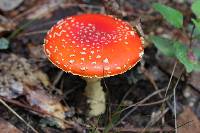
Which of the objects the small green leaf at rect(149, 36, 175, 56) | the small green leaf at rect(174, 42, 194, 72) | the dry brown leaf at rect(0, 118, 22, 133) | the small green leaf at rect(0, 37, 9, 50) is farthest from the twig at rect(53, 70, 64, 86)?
the small green leaf at rect(174, 42, 194, 72)

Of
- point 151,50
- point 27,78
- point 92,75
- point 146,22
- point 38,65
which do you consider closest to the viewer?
point 92,75

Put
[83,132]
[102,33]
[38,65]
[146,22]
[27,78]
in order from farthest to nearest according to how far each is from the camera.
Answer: [146,22]
[38,65]
[27,78]
[83,132]
[102,33]

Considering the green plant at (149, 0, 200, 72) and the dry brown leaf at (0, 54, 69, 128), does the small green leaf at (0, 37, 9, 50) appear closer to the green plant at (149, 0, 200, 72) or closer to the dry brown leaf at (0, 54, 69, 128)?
the dry brown leaf at (0, 54, 69, 128)

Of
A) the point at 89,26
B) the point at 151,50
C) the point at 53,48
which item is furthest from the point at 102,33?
the point at 151,50

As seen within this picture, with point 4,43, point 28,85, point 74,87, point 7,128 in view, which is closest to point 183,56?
point 74,87

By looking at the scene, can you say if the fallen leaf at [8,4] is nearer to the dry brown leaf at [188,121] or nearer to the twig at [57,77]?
the twig at [57,77]

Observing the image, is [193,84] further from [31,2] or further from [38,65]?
[31,2]

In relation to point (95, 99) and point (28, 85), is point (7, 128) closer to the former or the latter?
point (28, 85)
